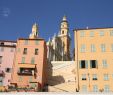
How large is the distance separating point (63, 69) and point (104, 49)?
16845 millimetres

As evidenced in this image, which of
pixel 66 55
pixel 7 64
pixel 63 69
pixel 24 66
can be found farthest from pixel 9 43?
pixel 66 55

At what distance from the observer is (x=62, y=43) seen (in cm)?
12425

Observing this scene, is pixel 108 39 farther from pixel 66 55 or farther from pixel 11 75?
pixel 66 55

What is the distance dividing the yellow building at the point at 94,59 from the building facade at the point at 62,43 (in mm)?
43859

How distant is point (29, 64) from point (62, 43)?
66.5 meters

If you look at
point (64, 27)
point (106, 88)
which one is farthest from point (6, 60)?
point (64, 27)

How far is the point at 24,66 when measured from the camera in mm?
58781

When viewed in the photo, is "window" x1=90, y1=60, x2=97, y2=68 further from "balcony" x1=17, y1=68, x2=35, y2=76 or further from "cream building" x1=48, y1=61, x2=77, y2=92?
"balcony" x1=17, y1=68, x2=35, y2=76

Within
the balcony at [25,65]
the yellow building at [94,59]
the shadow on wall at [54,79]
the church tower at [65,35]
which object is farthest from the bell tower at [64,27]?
the balcony at [25,65]

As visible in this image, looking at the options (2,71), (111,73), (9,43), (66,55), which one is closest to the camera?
(111,73)

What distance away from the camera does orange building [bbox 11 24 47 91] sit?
5714cm

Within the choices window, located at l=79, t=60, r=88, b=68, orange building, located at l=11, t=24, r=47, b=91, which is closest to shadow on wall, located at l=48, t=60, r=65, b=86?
orange building, located at l=11, t=24, r=47, b=91

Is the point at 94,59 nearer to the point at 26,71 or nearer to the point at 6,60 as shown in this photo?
the point at 26,71

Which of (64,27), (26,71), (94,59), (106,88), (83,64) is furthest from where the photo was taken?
(64,27)
